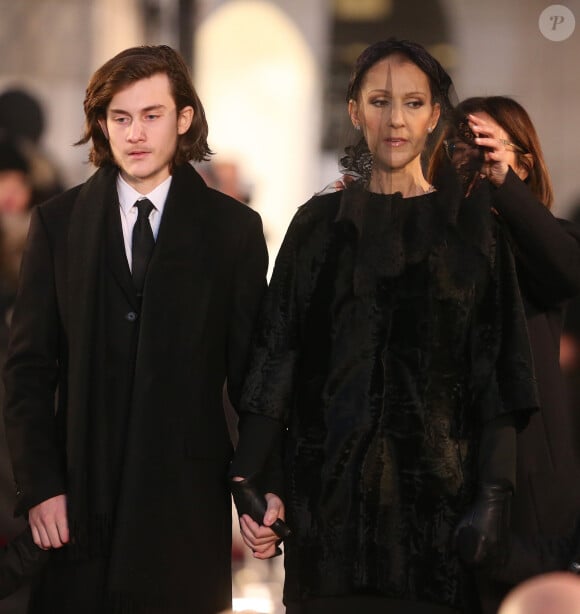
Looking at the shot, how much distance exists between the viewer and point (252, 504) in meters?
2.96

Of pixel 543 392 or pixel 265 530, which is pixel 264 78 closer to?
pixel 543 392

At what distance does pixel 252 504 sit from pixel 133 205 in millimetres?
849

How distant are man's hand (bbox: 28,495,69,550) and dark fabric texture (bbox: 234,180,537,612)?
527mm

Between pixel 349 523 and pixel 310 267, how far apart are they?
63 cm

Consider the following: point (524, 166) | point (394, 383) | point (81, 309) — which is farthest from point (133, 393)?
point (524, 166)

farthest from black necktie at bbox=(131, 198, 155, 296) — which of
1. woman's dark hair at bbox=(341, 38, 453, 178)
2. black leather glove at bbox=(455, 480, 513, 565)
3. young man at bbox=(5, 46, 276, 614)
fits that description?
black leather glove at bbox=(455, 480, 513, 565)

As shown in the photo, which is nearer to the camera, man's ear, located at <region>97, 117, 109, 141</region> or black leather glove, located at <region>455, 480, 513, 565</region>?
black leather glove, located at <region>455, 480, 513, 565</region>

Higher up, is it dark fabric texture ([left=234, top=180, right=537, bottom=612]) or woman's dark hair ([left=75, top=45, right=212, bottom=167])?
woman's dark hair ([left=75, top=45, right=212, bottom=167])

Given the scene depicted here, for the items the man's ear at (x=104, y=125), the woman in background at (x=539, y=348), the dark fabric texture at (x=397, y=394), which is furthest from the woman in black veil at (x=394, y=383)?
the man's ear at (x=104, y=125)

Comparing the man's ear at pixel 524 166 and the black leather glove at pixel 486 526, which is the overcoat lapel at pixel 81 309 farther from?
the man's ear at pixel 524 166

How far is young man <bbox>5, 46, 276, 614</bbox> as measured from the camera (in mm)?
3062

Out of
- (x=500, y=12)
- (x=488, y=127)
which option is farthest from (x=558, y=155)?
(x=488, y=127)

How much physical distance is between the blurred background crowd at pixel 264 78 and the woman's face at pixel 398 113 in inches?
31.4

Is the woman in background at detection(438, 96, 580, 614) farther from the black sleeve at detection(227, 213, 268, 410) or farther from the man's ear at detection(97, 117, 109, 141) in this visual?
the man's ear at detection(97, 117, 109, 141)
